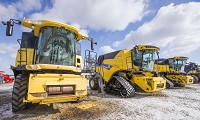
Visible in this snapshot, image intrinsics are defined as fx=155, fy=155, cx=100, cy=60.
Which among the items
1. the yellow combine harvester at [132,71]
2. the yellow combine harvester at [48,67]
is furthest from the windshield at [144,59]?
the yellow combine harvester at [48,67]

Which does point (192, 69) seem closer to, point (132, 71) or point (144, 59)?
point (144, 59)

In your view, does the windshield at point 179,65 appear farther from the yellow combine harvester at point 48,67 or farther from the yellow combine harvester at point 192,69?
the yellow combine harvester at point 48,67

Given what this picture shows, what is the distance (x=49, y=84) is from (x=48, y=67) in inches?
22.1

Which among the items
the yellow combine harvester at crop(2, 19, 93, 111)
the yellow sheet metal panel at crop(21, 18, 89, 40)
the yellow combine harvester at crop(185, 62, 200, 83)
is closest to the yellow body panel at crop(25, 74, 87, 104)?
the yellow combine harvester at crop(2, 19, 93, 111)

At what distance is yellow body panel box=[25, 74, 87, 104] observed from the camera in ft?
14.1

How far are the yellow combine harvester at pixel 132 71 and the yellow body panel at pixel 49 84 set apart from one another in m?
3.64

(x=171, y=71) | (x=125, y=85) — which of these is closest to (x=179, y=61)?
(x=171, y=71)

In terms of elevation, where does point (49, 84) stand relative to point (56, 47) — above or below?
below

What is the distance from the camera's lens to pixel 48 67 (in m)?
4.79

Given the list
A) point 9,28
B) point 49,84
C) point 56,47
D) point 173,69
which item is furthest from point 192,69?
point 9,28

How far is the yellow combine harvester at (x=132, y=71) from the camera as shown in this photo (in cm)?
843

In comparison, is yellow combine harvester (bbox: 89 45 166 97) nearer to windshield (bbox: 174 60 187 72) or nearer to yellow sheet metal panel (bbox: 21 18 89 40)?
yellow sheet metal panel (bbox: 21 18 89 40)

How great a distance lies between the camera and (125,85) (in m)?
8.23

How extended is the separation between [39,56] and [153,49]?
272 inches
